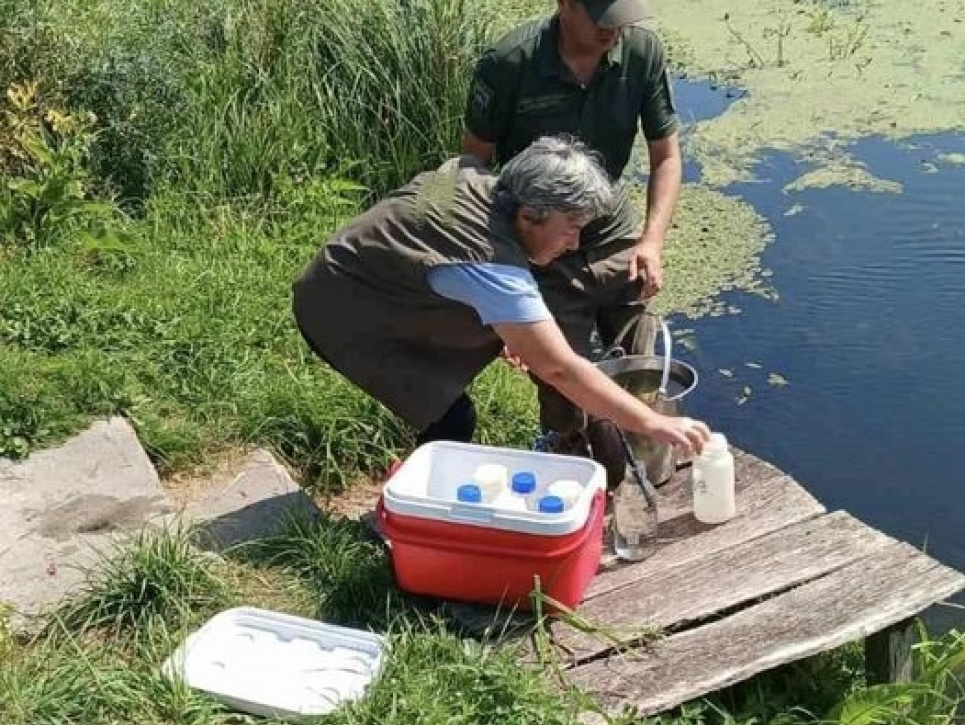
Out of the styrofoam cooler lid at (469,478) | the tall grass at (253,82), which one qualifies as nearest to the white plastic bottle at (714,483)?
the styrofoam cooler lid at (469,478)

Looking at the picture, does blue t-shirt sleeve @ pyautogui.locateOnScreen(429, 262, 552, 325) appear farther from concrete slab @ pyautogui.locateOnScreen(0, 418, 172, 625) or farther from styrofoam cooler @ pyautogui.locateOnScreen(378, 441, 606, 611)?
concrete slab @ pyautogui.locateOnScreen(0, 418, 172, 625)

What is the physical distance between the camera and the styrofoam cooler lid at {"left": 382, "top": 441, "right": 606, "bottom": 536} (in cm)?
280

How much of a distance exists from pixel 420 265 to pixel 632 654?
0.91 metres

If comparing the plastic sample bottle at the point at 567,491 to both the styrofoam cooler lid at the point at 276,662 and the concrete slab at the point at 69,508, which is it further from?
the concrete slab at the point at 69,508

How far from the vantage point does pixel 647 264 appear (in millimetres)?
3521

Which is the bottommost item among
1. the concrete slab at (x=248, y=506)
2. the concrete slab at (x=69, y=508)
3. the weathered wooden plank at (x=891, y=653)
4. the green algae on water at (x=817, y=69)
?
the green algae on water at (x=817, y=69)

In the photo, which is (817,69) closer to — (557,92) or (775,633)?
(557,92)

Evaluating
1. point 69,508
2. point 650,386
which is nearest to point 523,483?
point 650,386

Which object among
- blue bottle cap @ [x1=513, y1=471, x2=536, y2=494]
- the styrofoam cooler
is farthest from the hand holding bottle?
blue bottle cap @ [x1=513, y1=471, x2=536, y2=494]

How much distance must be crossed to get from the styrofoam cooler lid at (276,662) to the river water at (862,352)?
5.50 ft

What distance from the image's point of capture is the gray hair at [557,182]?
9.34 ft

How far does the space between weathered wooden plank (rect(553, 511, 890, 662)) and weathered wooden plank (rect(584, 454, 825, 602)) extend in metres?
0.02

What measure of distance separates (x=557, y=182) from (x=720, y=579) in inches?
36.5

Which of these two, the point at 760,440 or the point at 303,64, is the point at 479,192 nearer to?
the point at 760,440
